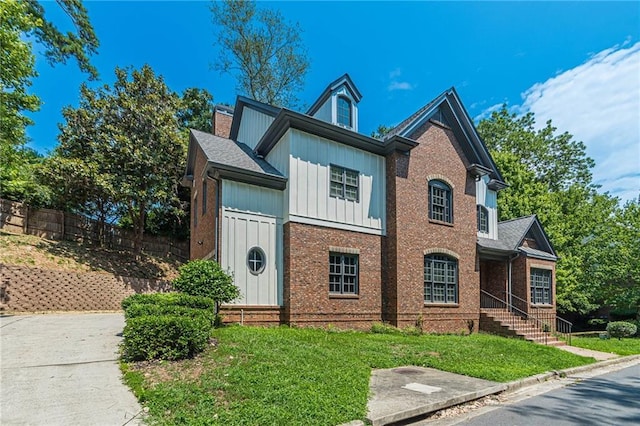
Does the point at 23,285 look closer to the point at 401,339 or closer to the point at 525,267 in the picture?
the point at 401,339

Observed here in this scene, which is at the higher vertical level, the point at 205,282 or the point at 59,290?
the point at 205,282

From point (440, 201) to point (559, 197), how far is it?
19.0m

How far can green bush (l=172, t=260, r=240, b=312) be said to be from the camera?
35.1ft

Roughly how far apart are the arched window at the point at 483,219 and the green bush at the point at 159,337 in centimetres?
1658

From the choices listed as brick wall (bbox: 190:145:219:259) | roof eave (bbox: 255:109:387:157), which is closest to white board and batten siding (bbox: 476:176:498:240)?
roof eave (bbox: 255:109:387:157)

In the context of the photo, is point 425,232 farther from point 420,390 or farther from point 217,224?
point 420,390

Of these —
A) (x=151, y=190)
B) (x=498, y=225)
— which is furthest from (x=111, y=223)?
(x=498, y=225)

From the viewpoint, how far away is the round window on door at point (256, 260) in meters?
12.7

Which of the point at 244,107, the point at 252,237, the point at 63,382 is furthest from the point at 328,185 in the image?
the point at 63,382

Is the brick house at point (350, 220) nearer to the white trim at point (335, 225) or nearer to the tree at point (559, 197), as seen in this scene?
the white trim at point (335, 225)

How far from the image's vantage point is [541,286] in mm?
19750

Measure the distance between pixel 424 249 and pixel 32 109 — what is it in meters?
16.6

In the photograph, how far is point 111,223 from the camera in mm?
26750

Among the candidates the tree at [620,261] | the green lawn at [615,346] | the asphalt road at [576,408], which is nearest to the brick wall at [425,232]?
the green lawn at [615,346]
